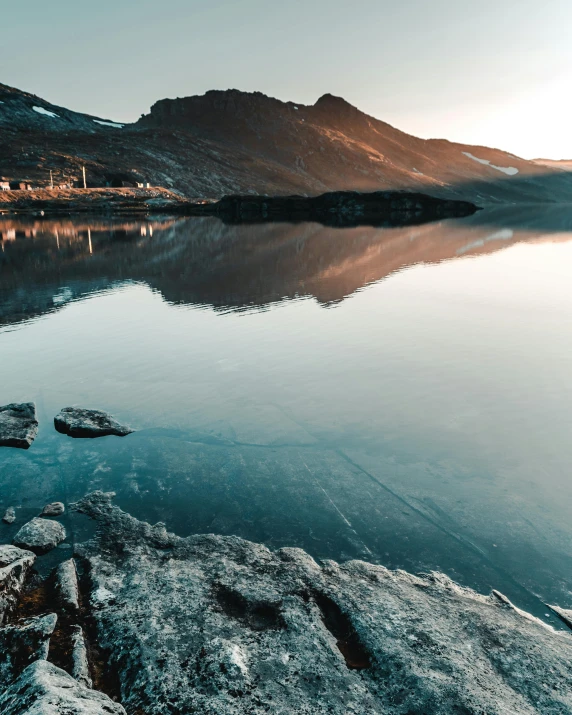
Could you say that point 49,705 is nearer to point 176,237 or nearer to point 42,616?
point 42,616

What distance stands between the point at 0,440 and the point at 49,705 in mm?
7891

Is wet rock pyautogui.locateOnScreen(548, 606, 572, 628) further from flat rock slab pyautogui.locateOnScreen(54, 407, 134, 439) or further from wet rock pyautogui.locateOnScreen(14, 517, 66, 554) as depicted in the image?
flat rock slab pyautogui.locateOnScreen(54, 407, 134, 439)

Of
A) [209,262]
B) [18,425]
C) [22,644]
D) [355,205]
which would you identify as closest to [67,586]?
[22,644]

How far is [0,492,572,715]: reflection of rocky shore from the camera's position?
4207 millimetres

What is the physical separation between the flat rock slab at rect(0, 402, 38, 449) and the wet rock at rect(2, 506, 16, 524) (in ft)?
8.24

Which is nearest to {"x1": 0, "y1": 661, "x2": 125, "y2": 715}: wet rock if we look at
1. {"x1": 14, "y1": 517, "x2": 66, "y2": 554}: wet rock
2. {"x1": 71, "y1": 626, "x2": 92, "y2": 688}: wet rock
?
{"x1": 71, "y1": 626, "x2": 92, "y2": 688}: wet rock

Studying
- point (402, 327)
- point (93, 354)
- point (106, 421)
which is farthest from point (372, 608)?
point (402, 327)

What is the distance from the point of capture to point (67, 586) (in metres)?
5.75

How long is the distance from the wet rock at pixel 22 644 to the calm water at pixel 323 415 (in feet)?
9.10

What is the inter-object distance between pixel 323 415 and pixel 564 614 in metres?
6.61

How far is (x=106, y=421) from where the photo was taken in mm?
10727

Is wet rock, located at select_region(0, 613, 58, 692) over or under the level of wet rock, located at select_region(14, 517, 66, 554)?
over

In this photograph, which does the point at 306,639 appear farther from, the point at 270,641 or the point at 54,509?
the point at 54,509

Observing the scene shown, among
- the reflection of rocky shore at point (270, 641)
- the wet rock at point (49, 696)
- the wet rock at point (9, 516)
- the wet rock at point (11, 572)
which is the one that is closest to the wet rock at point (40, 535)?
the wet rock at point (11, 572)
